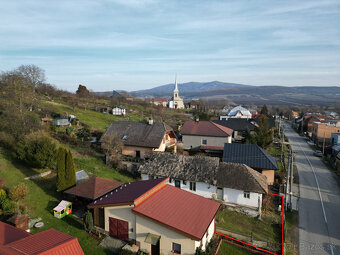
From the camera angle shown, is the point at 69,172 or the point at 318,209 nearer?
the point at 69,172

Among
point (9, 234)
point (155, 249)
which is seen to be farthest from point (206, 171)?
point (9, 234)

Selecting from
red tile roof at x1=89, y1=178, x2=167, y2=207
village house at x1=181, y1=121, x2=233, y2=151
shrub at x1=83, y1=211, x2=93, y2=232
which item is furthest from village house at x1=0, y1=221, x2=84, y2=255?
village house at x1=181, y1=121, x2=233, y2=151

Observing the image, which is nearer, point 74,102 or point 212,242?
point 212,242

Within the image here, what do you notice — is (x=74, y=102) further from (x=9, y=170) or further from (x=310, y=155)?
(x=310, y=155)

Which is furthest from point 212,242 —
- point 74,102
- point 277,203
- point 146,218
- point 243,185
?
point 74,102

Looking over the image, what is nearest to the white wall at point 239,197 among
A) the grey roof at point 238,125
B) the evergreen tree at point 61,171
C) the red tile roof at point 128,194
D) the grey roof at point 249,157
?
the grey roof at point 249,157

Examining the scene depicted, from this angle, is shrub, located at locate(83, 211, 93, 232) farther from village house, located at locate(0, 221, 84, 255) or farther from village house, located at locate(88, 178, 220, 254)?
village house, located at locate(0, 221, 84, 255)

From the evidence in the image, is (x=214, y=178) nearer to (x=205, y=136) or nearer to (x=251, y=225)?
(x=251, y=225)
